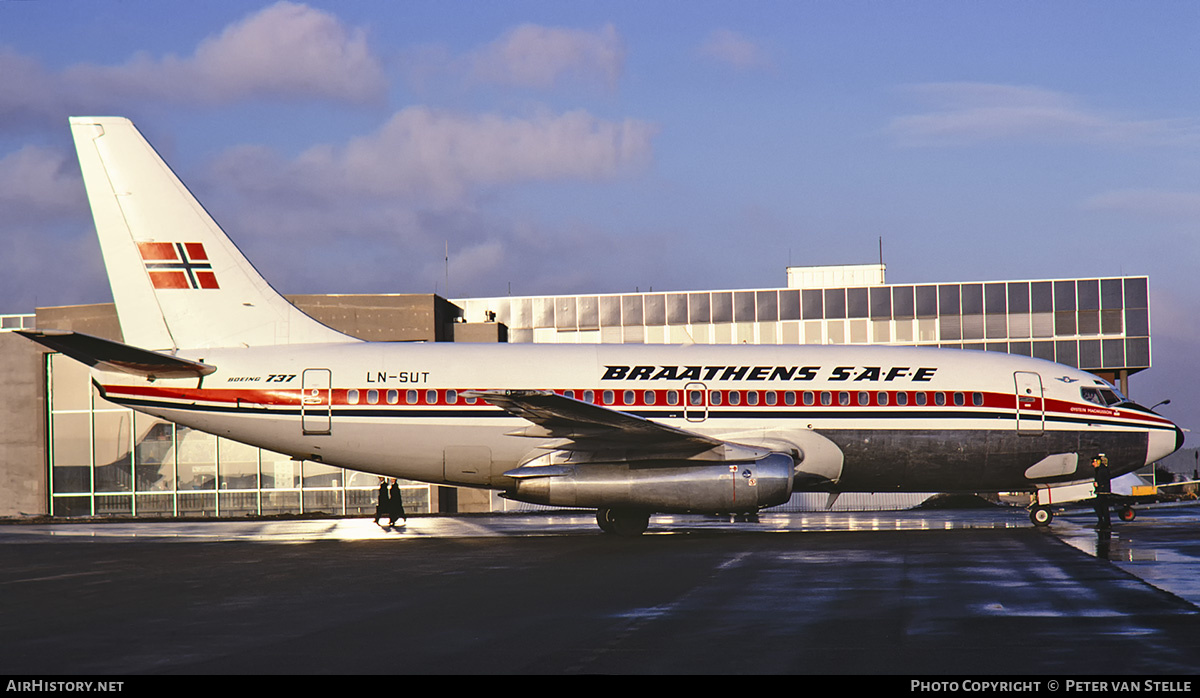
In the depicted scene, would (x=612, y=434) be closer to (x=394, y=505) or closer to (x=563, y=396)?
(x=563, y=396)

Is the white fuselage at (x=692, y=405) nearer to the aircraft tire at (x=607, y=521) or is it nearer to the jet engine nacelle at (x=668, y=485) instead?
the jet engine nacelle at (x=668, y=485)

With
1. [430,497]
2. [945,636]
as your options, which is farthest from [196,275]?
[430,497]

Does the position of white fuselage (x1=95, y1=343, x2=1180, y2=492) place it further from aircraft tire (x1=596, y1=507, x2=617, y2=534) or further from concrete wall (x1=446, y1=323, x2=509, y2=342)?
concrete wall (x1=446, y1=323, x2=509, y2=342)

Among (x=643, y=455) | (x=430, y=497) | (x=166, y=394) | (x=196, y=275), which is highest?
(x=196, y=275)

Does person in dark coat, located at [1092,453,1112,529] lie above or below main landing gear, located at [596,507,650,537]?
above

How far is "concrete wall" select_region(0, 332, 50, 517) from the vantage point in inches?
Answer: 1804

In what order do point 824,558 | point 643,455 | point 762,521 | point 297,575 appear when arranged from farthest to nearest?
1. point 762,521
2. point 643,455
3. point 824,558
4. point 297,575

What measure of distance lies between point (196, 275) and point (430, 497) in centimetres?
2372

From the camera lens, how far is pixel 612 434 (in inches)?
873

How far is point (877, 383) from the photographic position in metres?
24.6

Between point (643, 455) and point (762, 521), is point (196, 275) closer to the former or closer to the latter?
point (643, 455)

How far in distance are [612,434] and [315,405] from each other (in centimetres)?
636

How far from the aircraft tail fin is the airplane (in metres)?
0.03

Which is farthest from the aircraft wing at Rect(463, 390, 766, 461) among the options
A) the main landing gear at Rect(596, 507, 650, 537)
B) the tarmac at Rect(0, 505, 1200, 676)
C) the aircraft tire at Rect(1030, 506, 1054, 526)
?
the aircraft tire at Rect(1030, 506, 1054, 526)
